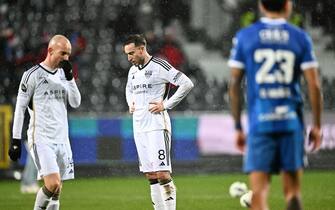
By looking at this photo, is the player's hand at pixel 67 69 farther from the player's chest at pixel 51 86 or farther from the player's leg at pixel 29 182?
the player's leg at pixel 29 182

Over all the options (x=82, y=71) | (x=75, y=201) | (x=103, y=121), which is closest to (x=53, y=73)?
(x=75, y=201)

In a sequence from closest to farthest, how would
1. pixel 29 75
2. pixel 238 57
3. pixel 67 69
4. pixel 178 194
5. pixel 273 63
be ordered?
1. pixel 273 63
2. pixel 238 57
3. pixel 29 75
4. pixel 67 69
5. pixel 178 194

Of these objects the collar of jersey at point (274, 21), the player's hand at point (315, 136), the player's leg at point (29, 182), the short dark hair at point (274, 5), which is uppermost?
the short dark hair at point (274, 5)

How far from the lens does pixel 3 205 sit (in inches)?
469

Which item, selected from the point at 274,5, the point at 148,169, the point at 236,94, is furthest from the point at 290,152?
the point at 148,169

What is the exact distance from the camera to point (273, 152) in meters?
6.14

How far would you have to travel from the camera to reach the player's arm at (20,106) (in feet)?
28.1

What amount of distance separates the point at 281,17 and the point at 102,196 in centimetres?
729

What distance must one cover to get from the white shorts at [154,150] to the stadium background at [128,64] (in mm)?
6639

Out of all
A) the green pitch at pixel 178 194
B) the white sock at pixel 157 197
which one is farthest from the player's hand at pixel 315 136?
the green pitch at pixel 178 194

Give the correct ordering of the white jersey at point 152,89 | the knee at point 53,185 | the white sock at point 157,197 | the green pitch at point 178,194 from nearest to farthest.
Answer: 1. the knee at point 53,185
2. the white sock at point 157,197
3. the white jersey at point 152,89
4. the green pitch at point 178,194

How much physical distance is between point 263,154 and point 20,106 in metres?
3.17

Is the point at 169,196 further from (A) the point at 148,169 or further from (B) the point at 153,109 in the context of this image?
(B) the point at 153,109

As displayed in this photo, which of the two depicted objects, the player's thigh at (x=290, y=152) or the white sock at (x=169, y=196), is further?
the white sock at (x=169, y=196)
